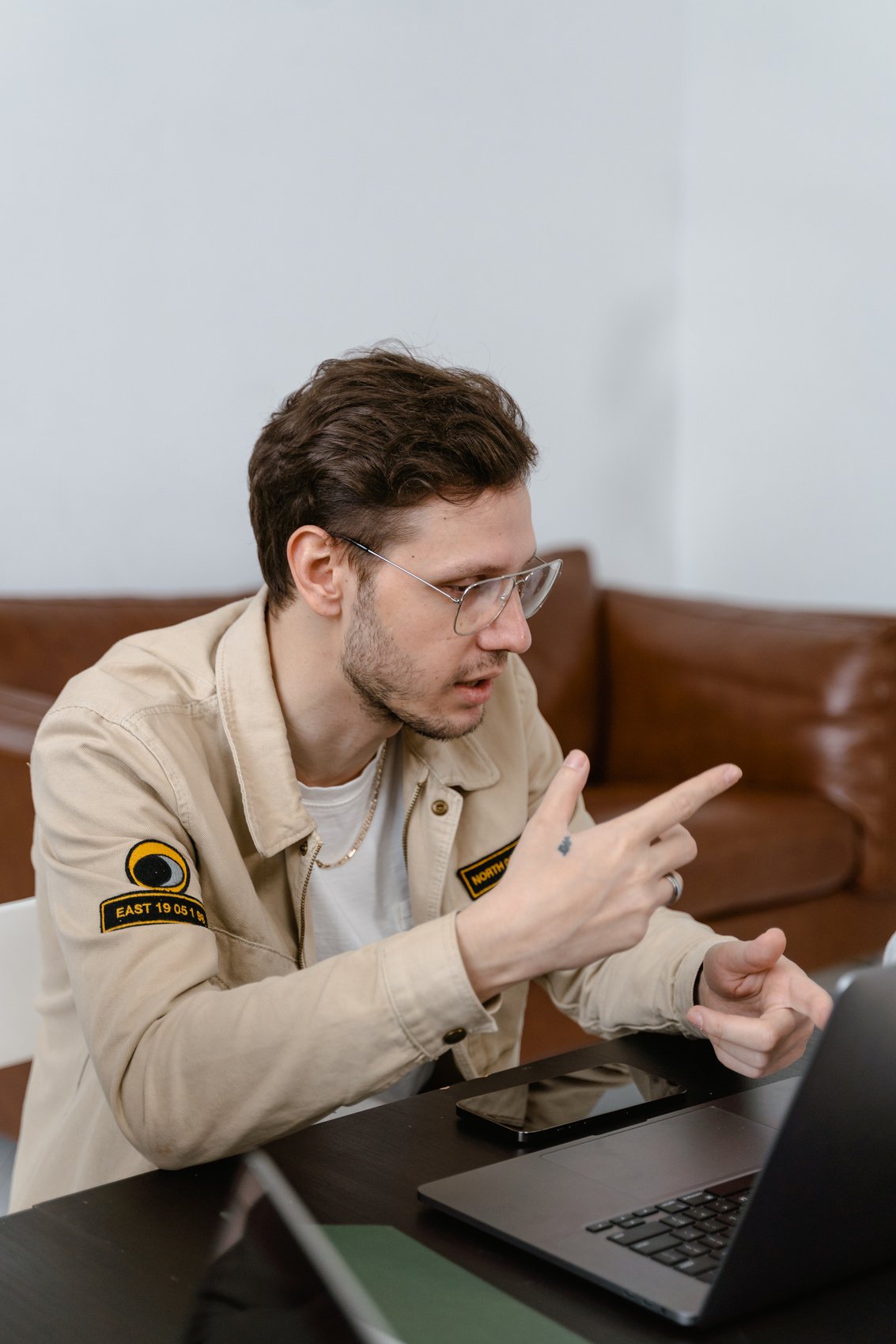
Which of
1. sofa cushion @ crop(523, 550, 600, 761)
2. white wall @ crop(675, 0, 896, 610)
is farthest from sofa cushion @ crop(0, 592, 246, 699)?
white wall @ crop(675, 0, 896, 610)

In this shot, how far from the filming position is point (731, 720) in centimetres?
310

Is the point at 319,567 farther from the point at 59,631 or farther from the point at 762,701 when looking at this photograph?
the point at 762,701

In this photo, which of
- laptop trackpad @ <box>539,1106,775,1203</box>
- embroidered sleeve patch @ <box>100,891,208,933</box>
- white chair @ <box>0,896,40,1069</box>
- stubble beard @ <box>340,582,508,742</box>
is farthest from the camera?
stubble beard @ <box>340,582,508,742</box>

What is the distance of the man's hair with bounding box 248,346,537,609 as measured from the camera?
129 centimetres

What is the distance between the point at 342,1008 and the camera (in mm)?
938

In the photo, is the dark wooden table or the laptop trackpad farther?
the laptop trackpad

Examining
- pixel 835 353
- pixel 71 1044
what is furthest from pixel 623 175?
pixel 71 1044

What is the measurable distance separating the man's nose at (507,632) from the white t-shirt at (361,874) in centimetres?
20

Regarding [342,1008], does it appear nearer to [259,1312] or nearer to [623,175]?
[259,1312]

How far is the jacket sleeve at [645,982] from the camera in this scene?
1120 millimetres

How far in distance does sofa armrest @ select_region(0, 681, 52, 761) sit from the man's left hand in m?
1.02

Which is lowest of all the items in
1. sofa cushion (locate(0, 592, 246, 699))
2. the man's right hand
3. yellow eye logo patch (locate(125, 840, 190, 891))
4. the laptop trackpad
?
sofa cushion (locate(0, 592, 246, 699))

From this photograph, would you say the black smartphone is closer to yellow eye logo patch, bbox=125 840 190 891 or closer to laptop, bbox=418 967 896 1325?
laptop, bbox=418 967 896 1325

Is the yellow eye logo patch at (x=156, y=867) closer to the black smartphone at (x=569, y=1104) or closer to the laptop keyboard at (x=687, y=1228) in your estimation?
the black smartphone at (x=569, y=1104)
